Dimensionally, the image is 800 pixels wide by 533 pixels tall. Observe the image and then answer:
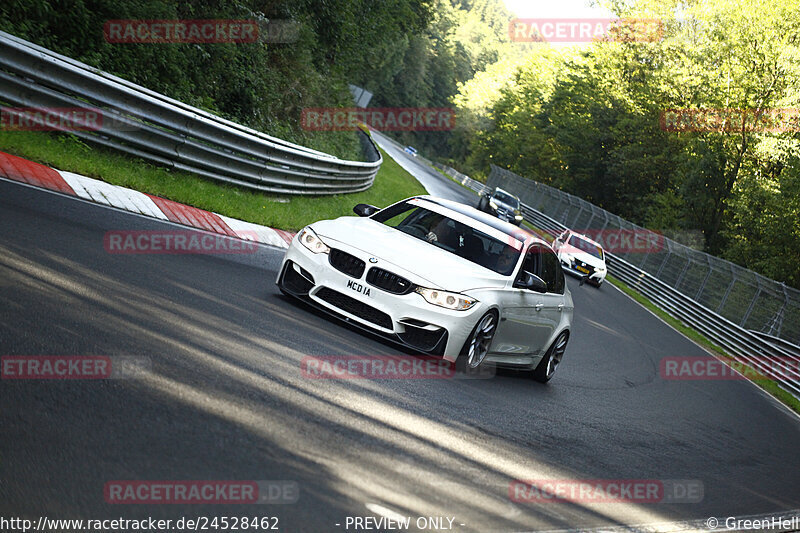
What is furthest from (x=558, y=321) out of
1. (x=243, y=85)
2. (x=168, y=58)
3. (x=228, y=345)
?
(x=243, y=85)

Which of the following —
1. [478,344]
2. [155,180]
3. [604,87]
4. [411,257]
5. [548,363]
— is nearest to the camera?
[411,257]

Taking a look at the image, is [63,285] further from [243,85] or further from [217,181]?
[243,85]

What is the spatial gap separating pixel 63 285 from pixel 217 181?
787 centimetres

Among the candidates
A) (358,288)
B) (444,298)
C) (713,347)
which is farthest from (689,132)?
(358,288)

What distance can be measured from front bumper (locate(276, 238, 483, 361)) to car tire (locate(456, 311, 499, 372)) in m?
0.14

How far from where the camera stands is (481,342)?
859cm

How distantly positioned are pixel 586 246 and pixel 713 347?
24.8ft

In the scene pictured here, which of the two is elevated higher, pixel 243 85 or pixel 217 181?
pixel 243 85

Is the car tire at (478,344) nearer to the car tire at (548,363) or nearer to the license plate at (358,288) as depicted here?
the license plate at (358,288)

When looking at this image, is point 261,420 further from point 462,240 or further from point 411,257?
point 462,240

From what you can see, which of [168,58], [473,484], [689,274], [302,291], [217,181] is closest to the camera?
[473,484]

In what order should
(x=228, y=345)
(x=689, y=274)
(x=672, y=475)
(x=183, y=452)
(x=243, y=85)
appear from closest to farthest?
1. (x=183, y=452)
2. (x=228, y=345)
3. (x=672, y=475)
4. (x=243, y=85)
5. (x=689, y=274)

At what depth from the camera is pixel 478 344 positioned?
853cm

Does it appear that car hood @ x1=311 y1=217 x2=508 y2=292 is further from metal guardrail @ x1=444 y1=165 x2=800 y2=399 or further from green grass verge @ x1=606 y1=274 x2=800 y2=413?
metal guardrail @ x1=444 y1=165 x2=800 y2=399
